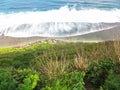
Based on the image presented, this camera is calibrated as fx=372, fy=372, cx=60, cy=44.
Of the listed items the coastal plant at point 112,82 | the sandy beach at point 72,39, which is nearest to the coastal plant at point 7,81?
the coastal plant at point 112,82

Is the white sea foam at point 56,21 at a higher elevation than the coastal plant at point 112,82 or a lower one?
lower

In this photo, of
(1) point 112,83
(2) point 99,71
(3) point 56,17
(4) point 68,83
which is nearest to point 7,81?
(4) point 68,83

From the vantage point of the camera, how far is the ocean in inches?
757

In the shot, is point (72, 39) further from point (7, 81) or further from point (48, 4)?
point (7, 81)

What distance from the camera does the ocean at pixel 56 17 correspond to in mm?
19219

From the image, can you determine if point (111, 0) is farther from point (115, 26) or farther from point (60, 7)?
point (115, 26)

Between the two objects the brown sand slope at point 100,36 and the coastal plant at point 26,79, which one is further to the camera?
the brown sand slope at point 100,36

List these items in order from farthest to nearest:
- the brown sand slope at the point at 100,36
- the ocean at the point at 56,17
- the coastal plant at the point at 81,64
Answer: the ocean at the point at 56,17
the brown sand slope at the point at 100,36
the coastal plant at the point at 81,64

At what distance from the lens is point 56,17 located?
22.3 m

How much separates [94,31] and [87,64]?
1040cm

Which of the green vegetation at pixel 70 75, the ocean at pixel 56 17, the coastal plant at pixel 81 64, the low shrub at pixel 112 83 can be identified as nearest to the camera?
the green vegetation at pixel 70 75

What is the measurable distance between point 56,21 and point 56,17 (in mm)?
939

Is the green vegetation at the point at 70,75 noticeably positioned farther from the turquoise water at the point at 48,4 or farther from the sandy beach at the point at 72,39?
the turquoise water at the point at 48,4

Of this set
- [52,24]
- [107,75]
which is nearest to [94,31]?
[52,24]
